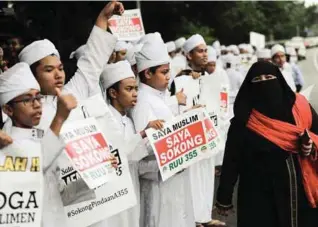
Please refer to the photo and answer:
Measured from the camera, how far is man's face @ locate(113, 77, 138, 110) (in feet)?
16.0

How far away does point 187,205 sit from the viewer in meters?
5.37

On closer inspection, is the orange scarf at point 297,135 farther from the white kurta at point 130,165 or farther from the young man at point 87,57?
the young man at point 87,57

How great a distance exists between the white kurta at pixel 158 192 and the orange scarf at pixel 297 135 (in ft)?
2.68

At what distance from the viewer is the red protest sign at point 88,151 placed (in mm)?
3695

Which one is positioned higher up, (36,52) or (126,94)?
(36,52)

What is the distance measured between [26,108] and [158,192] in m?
1.82

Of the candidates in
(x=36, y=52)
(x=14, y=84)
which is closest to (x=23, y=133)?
(x=14, y=84)

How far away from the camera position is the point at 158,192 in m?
5.17

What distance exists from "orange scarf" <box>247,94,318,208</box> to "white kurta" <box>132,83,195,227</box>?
816mm

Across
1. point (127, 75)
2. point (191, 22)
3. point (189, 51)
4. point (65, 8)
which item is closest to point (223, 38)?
point (191, 22)

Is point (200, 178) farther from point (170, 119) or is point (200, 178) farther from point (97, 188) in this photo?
point (97, 188)

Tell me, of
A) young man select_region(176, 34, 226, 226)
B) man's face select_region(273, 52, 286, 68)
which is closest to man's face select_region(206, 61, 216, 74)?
young man select_region(176, 34, 226, 226)

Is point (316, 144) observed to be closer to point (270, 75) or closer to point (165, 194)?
point (270, 75)

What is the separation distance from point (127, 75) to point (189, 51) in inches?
98.1
